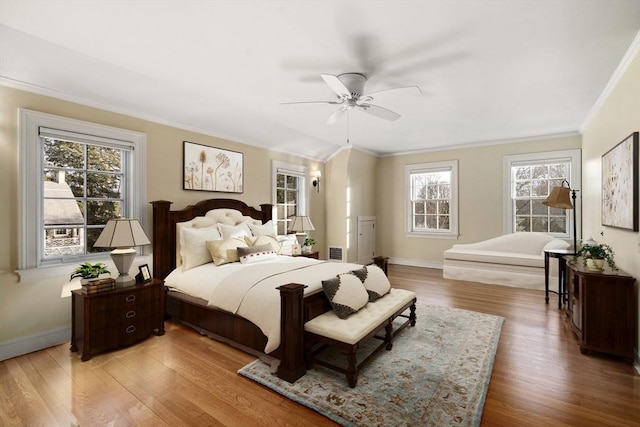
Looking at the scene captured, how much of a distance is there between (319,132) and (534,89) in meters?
3.02

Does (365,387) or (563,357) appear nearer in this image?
(365,387)

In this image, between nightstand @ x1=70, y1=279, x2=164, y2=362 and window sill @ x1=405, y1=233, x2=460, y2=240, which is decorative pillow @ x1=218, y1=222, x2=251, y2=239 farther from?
window sill @ x1=405, y1=233, x2=460, y2=240

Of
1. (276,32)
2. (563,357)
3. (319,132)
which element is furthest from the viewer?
(319,132)

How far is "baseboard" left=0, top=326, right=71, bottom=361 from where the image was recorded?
2.64 metres


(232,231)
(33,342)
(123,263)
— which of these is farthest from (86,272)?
(232,231)

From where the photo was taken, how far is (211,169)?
173 inches

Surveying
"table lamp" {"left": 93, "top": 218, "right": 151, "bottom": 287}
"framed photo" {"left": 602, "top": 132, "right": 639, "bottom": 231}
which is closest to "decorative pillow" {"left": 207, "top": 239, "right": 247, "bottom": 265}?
"table lamp" {"left": 93, "top": 218, "right": 151, "bottom": 287}

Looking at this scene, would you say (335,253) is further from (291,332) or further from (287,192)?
(291,332)

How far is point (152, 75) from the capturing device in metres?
3.03

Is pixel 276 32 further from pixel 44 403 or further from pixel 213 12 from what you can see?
pixel 44 403

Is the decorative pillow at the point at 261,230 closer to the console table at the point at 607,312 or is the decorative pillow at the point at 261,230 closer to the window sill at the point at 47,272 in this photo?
the window sill at the point at 47,272

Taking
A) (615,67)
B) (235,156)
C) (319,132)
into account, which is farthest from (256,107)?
(615,67)

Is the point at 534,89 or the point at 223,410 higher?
the point at 534,89

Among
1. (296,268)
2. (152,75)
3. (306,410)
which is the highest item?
(152,75)
